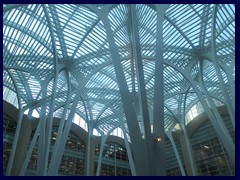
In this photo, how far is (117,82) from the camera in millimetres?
11477

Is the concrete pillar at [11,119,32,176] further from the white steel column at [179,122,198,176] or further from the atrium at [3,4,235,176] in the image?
the white steel column at [179,122,198,176]

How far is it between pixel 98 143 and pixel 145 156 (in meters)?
29.5

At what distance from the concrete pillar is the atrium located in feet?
0.35

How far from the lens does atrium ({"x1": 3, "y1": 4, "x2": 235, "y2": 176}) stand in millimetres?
12695

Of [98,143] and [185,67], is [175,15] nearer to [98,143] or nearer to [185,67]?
[185,67]

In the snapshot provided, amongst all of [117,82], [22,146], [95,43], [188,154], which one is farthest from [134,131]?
[188,154]

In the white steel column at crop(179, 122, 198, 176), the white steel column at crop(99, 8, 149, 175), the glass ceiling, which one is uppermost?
the glass ceiling

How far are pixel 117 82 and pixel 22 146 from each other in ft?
72.3

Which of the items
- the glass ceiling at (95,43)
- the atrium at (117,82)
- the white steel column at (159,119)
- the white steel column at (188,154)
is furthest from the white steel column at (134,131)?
the white steel column at (188,154)

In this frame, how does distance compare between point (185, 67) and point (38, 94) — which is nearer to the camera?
point (185, 67)

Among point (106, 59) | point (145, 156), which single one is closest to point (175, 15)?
point (106, 59)

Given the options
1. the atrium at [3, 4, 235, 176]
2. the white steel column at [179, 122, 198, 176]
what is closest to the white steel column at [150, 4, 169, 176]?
the atrium at [3, 4, 235, 176]

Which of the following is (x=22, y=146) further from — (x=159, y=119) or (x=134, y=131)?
(x=159, y=119)

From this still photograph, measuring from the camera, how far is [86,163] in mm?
34906
